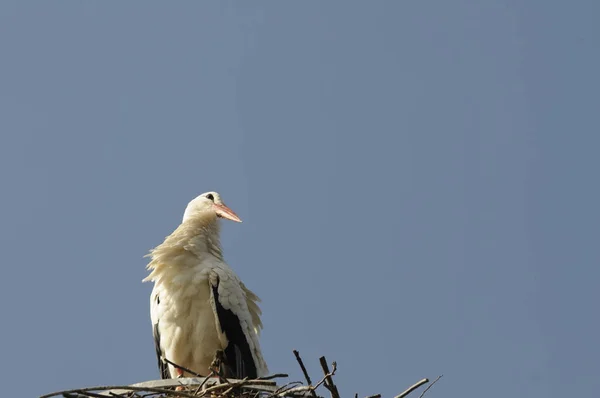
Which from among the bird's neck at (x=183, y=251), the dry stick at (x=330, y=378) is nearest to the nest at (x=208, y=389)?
the dry stick at (x=330, y=378)

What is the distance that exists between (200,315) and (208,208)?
109cm

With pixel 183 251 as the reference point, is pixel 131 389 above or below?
below

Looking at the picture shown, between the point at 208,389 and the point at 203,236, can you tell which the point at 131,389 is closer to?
the point at 208,389

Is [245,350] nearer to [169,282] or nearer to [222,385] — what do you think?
[169,282]

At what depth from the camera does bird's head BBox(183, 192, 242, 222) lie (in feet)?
23.9

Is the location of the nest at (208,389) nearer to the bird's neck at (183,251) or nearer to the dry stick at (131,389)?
the dry stick at (131,389)

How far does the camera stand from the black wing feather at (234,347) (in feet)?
20.9

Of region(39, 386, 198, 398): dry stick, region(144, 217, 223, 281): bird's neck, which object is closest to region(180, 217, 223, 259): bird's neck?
region(144, 217, 223, 281): bird's neck

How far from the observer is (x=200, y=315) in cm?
641

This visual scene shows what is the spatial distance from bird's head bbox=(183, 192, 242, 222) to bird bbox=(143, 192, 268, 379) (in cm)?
55

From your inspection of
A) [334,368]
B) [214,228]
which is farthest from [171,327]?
[334,368]

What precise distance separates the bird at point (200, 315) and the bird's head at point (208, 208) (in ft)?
1.79

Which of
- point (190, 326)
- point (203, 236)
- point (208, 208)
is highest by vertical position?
point (208, 208)

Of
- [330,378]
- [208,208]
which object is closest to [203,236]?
[208,208]
